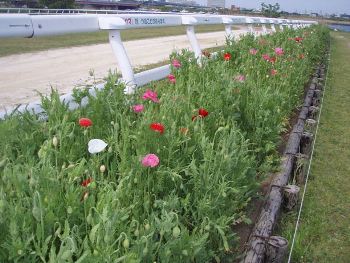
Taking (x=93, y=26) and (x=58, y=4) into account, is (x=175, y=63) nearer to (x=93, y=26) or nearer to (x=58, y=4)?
(x=93, y=26)

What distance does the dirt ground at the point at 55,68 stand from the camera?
724cm

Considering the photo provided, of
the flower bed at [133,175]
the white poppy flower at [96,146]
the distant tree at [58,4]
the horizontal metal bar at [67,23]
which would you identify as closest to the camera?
the flower bed at [133,175]

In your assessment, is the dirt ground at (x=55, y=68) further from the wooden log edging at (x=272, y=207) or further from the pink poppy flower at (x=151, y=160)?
the pink poppy flower at (x=151, y=160)

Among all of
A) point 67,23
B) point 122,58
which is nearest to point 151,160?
point 67,23

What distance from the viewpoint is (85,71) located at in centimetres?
970

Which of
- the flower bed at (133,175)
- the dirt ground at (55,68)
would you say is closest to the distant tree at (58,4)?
the dirt ground at (55,68)

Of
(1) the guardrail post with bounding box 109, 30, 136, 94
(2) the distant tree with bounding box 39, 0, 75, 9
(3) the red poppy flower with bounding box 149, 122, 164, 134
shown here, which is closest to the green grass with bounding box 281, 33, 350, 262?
(3) the red poppy flower with bounding box 149, 122, 164, 134

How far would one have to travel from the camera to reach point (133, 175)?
7.48ft

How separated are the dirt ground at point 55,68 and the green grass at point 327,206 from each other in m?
2.40

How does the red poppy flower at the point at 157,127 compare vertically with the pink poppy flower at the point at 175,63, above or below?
below

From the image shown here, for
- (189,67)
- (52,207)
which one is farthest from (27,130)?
(189,67)

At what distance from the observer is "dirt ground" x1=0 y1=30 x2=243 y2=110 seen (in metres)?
7.24

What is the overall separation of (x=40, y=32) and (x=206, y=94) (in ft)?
4.47

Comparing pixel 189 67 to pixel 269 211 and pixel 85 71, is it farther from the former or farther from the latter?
pixel 85 71
